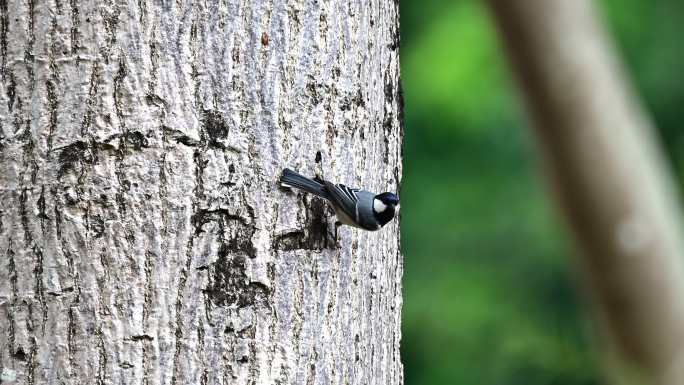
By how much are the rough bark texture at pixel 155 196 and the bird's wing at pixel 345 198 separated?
0.06 m

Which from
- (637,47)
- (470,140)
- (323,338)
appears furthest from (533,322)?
(323,338)

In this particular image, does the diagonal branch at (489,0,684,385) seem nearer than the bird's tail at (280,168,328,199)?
No

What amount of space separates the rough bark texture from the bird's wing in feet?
0.20

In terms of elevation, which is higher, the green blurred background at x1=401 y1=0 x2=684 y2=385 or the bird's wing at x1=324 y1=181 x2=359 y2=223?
the green blurred background at x1=401 y1=0 x2=684 y2=385

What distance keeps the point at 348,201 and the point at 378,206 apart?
0.32 feet

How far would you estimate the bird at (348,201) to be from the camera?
1592mm

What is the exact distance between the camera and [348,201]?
161cm

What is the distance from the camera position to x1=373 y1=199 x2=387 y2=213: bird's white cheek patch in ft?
5.49

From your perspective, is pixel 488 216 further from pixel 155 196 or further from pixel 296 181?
pixel 155 196

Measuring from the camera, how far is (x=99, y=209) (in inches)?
62.1

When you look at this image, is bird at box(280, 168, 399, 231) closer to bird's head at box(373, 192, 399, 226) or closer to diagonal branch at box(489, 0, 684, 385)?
bird's head at box(373, 192, 399, 226)

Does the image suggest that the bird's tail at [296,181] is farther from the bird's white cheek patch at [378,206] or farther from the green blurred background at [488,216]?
the green blurred background at [488,216]

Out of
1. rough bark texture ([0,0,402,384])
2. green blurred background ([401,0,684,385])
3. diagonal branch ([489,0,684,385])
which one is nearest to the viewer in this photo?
rough bark texture ([0,0,402,384])

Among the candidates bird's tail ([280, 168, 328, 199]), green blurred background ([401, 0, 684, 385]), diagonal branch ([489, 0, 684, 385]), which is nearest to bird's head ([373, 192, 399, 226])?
bird's tail ([280, 168, 328, 199])
